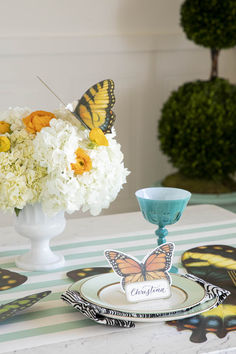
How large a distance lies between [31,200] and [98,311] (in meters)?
0.34

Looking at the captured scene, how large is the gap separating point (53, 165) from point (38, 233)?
0.20 m

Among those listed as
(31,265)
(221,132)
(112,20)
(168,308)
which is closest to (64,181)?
(31,265)

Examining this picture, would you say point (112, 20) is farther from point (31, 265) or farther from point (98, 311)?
point (98, 311)

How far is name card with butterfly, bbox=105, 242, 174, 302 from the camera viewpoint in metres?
1.13

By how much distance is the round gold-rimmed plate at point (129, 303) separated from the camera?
1107 mm

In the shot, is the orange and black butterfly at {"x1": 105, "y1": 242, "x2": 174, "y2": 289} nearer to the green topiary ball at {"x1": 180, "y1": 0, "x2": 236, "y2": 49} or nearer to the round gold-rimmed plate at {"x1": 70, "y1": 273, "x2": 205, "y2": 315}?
the round gold-rimmed plate at {"x1": 70, "y1": 273, "x2": 205, "y2": 315}

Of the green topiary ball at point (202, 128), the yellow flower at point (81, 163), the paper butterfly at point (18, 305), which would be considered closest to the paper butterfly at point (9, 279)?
→ the paper butterfly at point (18, 305)

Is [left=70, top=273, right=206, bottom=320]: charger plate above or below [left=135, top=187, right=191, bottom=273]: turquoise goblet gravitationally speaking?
below

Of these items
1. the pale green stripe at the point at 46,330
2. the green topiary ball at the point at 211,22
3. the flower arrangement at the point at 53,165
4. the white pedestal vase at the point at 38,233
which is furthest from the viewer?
the green topiary ball at the point at 211,22

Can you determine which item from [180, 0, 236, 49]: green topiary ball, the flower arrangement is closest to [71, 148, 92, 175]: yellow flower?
the flower arrangement

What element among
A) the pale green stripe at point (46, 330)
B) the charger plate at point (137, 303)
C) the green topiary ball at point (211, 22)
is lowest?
the pale green stripe at point (46, 330)

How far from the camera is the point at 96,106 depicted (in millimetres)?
1346

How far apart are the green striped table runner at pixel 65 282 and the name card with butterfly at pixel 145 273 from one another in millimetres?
91

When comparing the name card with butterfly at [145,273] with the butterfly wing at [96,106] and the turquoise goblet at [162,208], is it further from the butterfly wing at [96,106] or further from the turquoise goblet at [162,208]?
the butterfly wing at [96,106]
